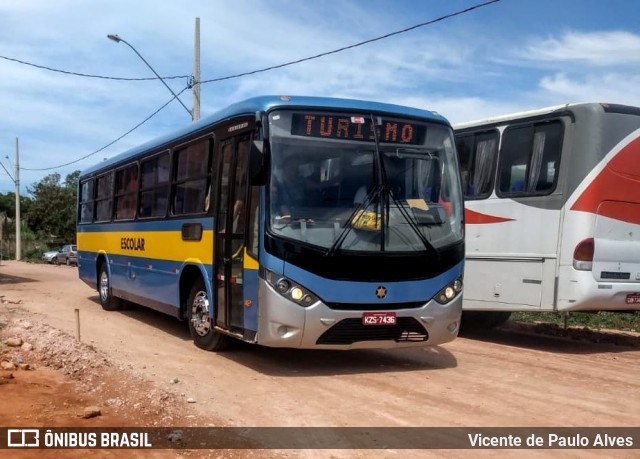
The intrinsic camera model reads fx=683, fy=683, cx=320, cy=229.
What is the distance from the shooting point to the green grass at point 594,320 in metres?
13.8

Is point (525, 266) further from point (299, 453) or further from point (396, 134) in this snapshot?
point (299, 453)

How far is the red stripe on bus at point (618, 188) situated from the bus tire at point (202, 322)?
5.14 m

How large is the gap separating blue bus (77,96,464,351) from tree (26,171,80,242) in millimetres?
55739

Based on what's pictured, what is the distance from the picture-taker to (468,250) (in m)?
11.0

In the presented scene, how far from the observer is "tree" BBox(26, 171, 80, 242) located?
60750 mm

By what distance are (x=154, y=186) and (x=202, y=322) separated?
311cm

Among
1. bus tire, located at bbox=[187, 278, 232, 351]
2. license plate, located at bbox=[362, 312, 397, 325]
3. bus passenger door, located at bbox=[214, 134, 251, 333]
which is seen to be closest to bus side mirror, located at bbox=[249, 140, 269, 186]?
bus passenger door, located at bbox=[214, 134, 251, 333]

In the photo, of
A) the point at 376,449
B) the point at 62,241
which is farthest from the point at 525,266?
the point at 62,241

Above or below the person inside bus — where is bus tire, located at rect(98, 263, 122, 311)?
below

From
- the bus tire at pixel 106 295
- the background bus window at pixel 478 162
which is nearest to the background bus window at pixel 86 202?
the bus tire at pixel 106 295

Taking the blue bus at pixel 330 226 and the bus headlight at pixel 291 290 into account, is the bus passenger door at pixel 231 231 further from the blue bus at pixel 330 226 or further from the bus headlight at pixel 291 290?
the bus headlight at pixel 291 290

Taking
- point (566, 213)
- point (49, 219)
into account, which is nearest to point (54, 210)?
point (49, 219)

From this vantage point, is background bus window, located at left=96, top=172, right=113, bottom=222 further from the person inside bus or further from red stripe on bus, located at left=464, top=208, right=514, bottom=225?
the person inside bus

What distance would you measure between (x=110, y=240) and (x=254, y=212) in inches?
281
